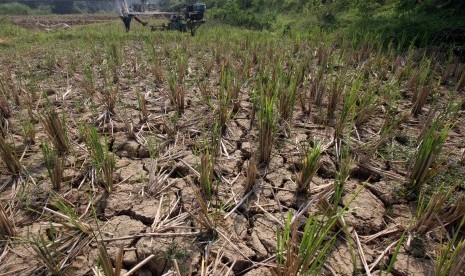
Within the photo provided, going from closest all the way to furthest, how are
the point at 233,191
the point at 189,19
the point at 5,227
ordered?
1. the point at 5,227
2. the point at 233,191
3. the point at 189,19

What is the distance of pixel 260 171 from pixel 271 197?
0.23 m

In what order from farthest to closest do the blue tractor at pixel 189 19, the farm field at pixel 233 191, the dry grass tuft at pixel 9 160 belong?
the blue tractor at pixel 189 19 → the dry grass tuft at pixel 9 160 → the farm field at pixel 233 191

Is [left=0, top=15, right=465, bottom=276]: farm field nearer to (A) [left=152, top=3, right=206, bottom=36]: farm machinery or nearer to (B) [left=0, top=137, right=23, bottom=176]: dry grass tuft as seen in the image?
(B) [left=0, top=137, right=23, bottom=176]: dry grass tuft

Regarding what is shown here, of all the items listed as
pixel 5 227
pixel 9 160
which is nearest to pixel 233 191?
pixel 5 227

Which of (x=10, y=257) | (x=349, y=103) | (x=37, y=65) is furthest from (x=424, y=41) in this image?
(x=37, y=65)

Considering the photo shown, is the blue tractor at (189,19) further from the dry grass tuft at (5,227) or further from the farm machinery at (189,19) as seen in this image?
the dry grass tuft at (5,227)

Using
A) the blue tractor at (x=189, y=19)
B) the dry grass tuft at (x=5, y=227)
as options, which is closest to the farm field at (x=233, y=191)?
the dry grass tuft at (x=5, y=227)

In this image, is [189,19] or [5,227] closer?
[5,227]

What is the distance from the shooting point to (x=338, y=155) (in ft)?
6.36

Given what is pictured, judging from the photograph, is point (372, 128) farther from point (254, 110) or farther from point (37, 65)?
point (37, 65)

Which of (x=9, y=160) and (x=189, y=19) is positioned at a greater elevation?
(x=189, y=19)

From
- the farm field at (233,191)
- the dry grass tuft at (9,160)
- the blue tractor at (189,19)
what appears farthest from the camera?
the blue tractor at (189,19)

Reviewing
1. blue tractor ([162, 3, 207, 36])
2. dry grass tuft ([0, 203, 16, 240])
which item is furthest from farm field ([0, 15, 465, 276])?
blue tractor ([162, 3, 207, 36])

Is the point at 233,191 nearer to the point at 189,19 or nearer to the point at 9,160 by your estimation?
the point at 9,160
